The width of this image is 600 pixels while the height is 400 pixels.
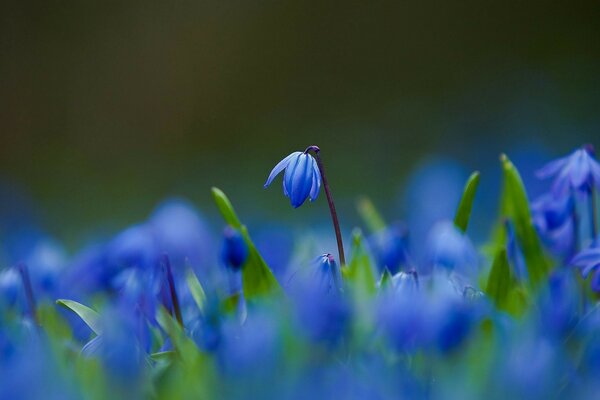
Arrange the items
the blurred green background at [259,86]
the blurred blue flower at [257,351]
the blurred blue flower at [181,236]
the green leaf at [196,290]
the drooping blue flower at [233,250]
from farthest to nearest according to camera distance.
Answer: the blurred green background at [259,86]
the blurred blue flower at [181,236]
the green leaf at [196,290]
the drooping blue flower at [233,250]
the blurred blue flower at [257,351]

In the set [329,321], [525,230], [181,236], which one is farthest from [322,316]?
[181,236]

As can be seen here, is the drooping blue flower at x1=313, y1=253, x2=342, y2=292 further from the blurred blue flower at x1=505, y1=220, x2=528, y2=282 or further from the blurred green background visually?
the blurred green background

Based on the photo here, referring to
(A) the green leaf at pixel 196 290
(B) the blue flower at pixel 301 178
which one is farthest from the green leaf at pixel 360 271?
(A) the green leaf at pixel 196 290

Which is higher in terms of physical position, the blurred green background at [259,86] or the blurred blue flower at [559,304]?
the blurred green background at [259,86]

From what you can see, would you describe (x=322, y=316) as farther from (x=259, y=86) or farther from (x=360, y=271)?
(x=259, y=86)

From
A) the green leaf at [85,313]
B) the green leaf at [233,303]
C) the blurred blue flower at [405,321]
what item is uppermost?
the green leaf at [85,313]

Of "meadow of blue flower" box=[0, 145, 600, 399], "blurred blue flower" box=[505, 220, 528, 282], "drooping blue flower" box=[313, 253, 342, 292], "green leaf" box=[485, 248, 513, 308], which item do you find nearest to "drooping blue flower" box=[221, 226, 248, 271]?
"meadow of blue flower" box=[0, 145, 600, 399]

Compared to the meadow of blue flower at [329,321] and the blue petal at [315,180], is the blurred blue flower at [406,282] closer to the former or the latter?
the meadow of blue flower at [329,321]
